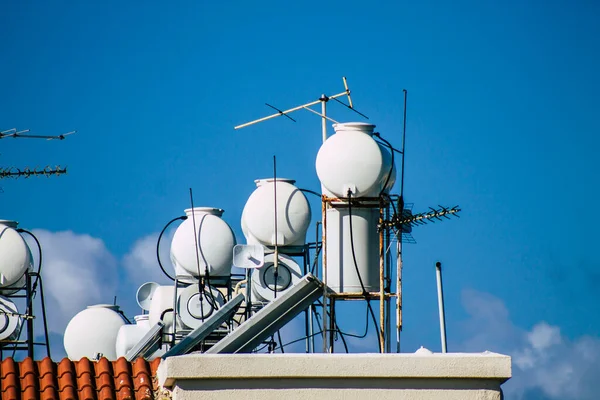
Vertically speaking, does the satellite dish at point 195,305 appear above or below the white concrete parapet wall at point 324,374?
above

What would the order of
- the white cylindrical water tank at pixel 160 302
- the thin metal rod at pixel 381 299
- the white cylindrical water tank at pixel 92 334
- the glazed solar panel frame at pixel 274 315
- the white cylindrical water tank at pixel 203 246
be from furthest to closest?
the white cylindrical water tank at pixel 92 334
the white cylindrical water tank at pixel 160 302
the white cylindrical water tank at pixel 203 246
the thin metal rod at pixel 381 299
the glazed solar panel frame at pixel 274 315

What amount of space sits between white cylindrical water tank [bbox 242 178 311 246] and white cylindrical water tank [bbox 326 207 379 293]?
13.1 feet

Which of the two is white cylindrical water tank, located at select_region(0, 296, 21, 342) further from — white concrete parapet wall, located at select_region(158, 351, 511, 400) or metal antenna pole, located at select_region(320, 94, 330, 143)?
white concrete parapet wall, located at select_region(158, 351, 511, 400)

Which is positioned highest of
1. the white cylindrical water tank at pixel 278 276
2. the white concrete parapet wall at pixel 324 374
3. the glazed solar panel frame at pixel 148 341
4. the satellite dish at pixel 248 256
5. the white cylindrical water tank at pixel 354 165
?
the white cylindrical water tank at pixel 354 165

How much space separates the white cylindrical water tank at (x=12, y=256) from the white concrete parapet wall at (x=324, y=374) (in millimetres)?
16471

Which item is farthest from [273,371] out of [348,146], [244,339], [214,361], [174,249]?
[174,249]

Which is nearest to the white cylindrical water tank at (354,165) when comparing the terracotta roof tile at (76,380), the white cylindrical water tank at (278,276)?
the white cylindrical water tank at (278,276)

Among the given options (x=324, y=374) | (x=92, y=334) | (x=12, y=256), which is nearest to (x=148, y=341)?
(x=12, y=256)

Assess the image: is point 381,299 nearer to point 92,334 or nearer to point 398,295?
point 398,295

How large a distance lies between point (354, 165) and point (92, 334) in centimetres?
1180

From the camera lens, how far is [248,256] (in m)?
27.2

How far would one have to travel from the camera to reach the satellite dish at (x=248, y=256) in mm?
27078

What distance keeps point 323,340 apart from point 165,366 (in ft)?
27.9

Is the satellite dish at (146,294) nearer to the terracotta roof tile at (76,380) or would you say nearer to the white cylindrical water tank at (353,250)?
the white cylindrical water tank at (353,250)
